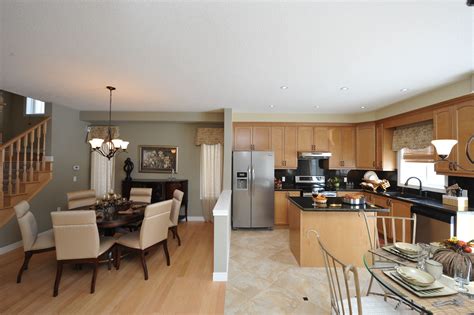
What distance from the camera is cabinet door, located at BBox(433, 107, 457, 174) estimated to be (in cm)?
283

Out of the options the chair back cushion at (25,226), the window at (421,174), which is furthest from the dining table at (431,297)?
the chair back cushion at (25,226)

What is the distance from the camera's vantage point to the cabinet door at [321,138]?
474cm

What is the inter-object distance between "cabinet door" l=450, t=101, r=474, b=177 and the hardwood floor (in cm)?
345

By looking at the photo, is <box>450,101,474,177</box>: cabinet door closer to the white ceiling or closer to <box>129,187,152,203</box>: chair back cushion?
the white ceiling

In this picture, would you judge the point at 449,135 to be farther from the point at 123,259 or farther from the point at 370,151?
the point at 123,259

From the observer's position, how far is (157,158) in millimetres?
5062

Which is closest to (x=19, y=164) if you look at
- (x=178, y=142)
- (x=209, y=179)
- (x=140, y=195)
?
(x=140, y=195)

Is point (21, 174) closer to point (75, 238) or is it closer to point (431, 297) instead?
point (75, 238)

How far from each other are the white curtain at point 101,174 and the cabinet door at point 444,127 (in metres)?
6.27

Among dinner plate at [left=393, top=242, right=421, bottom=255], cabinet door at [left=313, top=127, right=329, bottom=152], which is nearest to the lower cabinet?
cabinet door at [left=313, top=127, right=329, bottom=152]

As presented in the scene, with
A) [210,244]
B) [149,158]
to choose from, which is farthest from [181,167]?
[210,244]

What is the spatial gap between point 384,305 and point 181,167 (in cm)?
445

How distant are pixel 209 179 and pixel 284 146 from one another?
1.95 meters

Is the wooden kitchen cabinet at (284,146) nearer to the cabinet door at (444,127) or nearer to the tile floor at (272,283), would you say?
the tile floor at (272,283)
